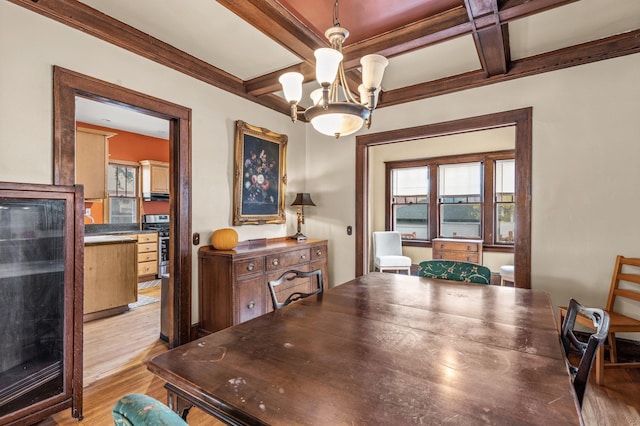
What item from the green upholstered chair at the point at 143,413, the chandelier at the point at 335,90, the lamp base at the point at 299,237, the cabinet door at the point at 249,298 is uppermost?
the chandelier at the point at 335,90

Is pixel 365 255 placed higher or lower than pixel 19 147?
lower

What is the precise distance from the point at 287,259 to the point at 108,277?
2.21 metres

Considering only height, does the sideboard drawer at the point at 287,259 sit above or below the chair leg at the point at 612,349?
above

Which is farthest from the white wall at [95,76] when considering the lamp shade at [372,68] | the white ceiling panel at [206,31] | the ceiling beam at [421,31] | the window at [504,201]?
the window at [504,201]

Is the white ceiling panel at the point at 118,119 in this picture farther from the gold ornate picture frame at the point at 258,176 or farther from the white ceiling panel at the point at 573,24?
the white ceiling panel at the point at 573,24

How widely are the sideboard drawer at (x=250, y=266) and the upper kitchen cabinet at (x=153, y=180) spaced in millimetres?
4166

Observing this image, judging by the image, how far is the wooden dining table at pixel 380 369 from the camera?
79 centimetres

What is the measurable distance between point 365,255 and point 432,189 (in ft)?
8.76

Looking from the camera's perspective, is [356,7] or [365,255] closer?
[356,7]

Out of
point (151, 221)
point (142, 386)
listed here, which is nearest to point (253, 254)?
point (142, 386)

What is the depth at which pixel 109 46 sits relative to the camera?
2.29 metres

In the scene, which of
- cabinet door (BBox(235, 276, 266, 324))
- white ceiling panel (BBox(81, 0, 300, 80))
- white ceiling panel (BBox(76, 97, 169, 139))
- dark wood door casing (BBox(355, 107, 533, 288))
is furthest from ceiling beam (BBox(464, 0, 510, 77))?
white ceiling panel (BBox(76, 97, 169, 139))

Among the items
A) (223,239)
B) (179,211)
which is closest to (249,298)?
(223,239)

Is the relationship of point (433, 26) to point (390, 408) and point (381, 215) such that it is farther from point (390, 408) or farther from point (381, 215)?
point (381, 215)
